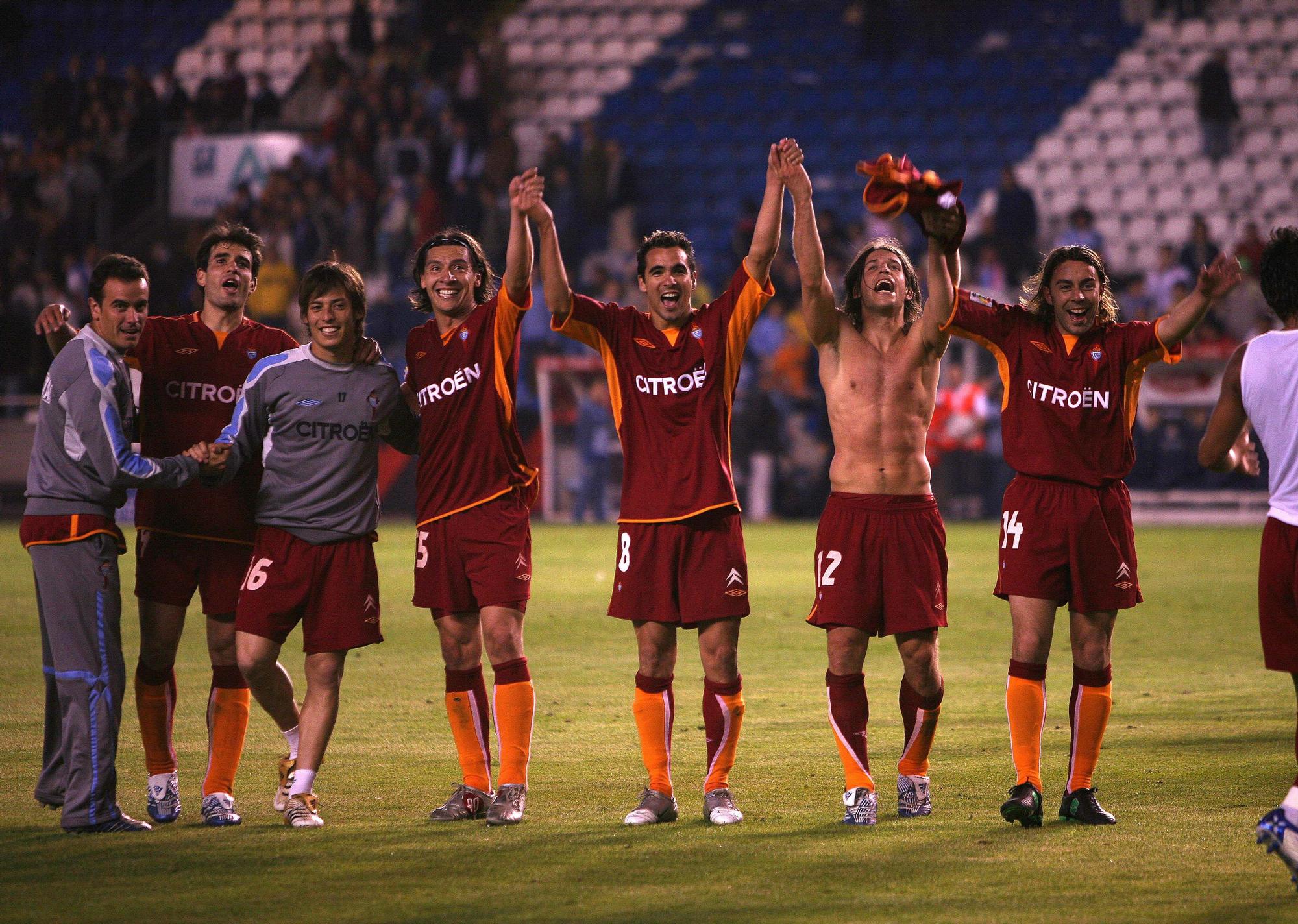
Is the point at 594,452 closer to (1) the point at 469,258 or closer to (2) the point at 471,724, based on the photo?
(1) the point at 469,258

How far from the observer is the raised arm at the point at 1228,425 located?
5.07 m

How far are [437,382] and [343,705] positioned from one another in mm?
2670

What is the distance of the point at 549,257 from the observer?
5.82 meters

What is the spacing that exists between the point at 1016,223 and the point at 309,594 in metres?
15.8

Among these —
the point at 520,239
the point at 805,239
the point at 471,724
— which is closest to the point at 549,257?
the point at 520,239

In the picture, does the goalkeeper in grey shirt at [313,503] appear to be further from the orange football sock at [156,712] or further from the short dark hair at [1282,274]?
the short dark hair at [1282,274]

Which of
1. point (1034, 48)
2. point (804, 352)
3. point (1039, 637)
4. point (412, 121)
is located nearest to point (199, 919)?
point (1039, 637)

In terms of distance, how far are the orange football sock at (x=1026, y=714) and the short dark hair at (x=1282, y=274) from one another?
1537mm

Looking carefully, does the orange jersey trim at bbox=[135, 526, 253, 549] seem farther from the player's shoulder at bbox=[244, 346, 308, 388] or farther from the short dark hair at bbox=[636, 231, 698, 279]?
the short dark hair at bbox=[636, 231, 698, 279]

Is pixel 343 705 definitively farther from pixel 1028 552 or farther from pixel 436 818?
pixel 1028 552

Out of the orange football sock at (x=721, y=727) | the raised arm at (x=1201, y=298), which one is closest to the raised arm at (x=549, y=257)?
the orange football sock at (x=721, y=727)

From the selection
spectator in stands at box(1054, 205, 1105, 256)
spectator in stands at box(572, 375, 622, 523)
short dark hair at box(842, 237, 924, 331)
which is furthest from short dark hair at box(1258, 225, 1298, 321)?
spectator in stands at box(1054, 205, 1105, 256)

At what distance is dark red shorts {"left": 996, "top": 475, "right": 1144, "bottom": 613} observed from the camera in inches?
229

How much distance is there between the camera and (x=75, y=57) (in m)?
25.6
